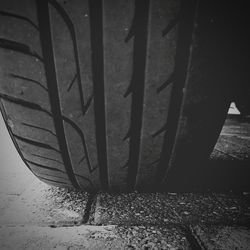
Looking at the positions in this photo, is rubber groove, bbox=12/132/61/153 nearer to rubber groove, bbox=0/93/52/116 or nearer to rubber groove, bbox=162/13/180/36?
rubber groove, bbox=0/93/52/116

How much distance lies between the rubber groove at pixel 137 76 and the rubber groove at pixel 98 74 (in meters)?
0.06

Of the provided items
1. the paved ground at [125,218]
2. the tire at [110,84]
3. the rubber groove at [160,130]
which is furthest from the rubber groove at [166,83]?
the paved ground at [125,218]

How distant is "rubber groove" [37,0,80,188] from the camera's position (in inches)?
21.1

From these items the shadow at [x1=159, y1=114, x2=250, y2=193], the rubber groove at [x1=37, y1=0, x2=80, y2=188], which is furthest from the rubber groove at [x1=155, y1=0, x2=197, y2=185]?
the rubber groove at [x1=37, y1=0, x2=80, y2=188]

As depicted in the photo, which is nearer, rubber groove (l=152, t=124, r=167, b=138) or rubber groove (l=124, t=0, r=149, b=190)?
rubber groove (l=124, t=0, r=149, b=190)

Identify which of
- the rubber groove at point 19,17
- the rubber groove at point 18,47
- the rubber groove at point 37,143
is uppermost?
the rubber groove at point 19,17

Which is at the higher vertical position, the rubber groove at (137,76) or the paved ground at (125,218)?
the rubber groove at (137,76)

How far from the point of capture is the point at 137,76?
590 millimetres

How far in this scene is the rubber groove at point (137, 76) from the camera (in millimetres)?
537

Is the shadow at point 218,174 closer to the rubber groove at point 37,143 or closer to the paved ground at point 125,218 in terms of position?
the paved ground at point 125,218

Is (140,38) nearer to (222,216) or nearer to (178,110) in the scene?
(178,110)

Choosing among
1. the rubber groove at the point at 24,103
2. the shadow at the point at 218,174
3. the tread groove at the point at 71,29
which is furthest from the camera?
the shadow at the point at 218,174

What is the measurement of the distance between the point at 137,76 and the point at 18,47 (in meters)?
0.28

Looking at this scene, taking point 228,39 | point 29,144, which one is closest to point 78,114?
point 29,144
